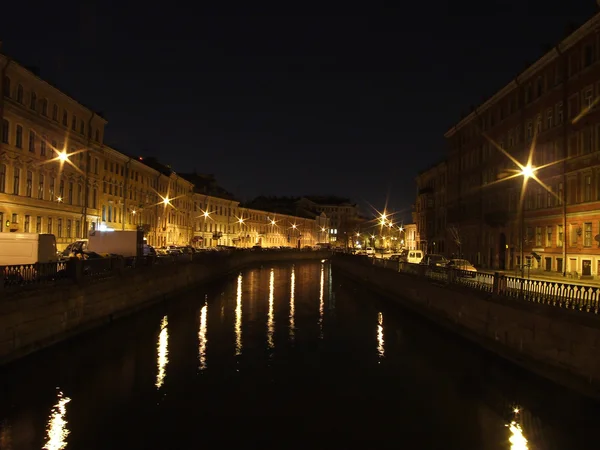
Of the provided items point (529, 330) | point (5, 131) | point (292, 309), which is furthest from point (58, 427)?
point (5, 131)

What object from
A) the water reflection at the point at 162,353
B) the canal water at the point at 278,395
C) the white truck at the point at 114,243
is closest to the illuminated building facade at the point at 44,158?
the white truck at the point at 114,243

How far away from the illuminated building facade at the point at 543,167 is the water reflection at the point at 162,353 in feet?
86.8

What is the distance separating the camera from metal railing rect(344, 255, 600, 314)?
56.2 ft

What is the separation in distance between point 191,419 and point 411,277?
2583cm

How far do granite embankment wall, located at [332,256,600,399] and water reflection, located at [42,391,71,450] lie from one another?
14311mm

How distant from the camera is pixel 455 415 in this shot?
16.0 metres

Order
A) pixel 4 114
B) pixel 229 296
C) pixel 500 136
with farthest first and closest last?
pixel 500 136
pixel 229 296
pixel 4 114

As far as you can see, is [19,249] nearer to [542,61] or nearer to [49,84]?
[49,84]

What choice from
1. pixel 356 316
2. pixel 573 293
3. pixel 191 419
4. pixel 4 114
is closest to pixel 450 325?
pixel 356 316

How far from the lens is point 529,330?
1919 centimetres

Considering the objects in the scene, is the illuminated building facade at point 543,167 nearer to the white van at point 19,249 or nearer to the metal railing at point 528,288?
the metal railing at point 528,288

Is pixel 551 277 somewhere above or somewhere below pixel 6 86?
below

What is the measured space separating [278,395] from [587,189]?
1185 inches

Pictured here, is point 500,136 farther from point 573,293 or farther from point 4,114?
point 4,114
